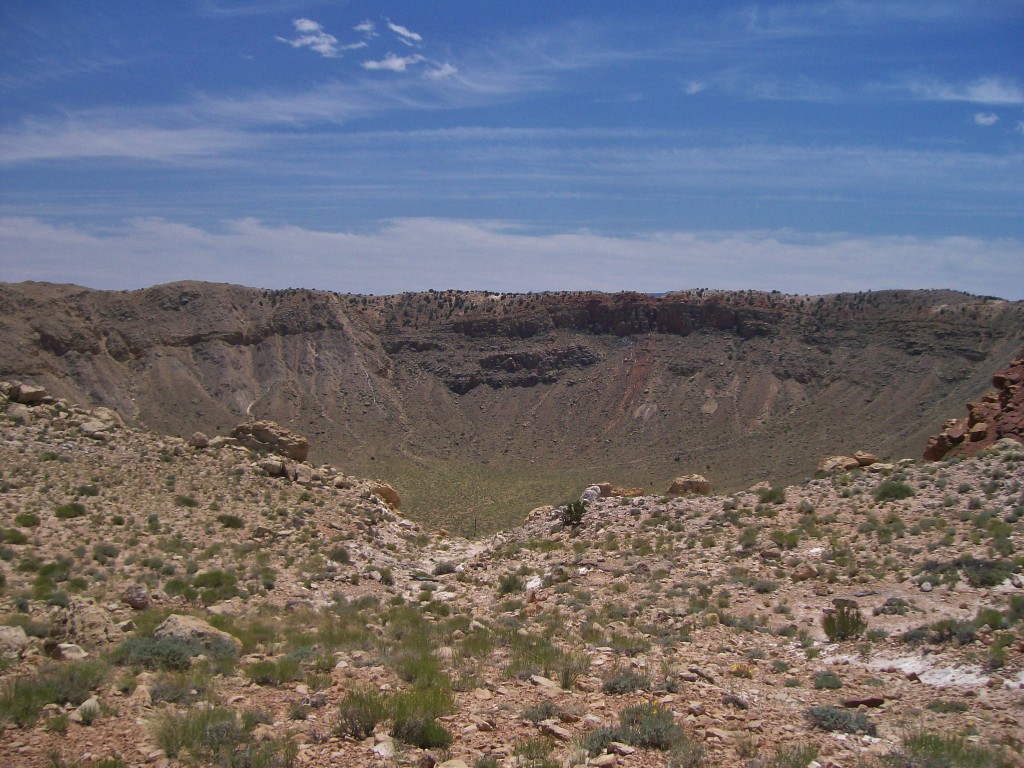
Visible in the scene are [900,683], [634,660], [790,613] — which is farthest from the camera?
[790,613]

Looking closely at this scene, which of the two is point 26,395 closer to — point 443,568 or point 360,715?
point 443,568

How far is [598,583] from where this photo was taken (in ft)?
60.8

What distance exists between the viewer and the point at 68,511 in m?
18.5

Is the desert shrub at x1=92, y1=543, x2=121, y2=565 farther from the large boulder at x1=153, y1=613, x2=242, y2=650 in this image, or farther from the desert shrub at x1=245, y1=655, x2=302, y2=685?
the desert shrub at x1=245, y1=655, x2=302, y2=685

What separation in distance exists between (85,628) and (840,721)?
1034cm

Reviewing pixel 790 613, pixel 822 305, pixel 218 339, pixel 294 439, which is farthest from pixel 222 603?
pixel 822 305

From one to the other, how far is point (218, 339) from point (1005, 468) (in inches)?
3212

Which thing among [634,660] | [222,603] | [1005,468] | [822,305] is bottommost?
[222,603]

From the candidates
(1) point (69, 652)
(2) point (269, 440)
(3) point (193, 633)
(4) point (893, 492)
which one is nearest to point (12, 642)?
(1) point (69, 652)

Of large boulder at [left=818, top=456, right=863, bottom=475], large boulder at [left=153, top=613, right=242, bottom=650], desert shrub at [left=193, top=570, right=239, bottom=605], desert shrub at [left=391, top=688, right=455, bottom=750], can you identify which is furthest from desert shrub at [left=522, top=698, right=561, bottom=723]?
large boulder at [left=818, top=456, right=863, bottom=475]

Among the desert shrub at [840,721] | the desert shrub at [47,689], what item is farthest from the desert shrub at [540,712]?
the desert shrub at [47,689]

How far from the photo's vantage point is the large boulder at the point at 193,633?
11375 millimetres

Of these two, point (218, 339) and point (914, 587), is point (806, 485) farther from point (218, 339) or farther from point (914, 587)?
point (218, 339)

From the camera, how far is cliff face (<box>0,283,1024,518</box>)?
70.1 metres
